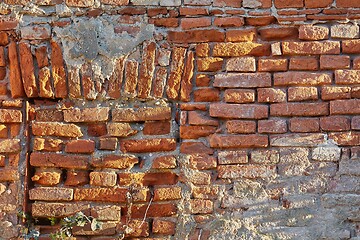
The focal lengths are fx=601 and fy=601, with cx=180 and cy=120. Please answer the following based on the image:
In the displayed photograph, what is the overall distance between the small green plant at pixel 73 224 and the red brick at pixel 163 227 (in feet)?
0.92

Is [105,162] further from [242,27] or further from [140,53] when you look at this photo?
[242,27]

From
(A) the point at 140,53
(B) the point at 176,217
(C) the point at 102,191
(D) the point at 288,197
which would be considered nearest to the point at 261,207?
(D) the point at 288,197

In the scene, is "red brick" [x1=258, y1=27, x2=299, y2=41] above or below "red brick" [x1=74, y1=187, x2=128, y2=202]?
above

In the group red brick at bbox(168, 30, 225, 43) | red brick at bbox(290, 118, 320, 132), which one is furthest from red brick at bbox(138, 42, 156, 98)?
red brick at bbox(290, 118, 320, 132)

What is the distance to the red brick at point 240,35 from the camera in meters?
3.14

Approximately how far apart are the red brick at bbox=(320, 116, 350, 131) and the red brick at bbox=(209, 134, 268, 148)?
1.01 feet

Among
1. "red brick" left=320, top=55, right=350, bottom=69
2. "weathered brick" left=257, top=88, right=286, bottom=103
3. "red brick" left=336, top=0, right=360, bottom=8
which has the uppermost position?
"red brick" left=336, top=0, right=360, bottom=8

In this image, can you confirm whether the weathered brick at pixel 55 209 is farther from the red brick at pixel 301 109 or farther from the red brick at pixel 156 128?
the red brick at pixel 301 109

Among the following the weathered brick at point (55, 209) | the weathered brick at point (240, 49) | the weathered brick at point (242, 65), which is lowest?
the weathered brick at point (55, 209)

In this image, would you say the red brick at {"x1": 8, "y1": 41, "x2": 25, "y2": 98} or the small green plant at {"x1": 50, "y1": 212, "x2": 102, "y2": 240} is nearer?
the small green plant at {"x1": 50, "y1": 212, "x2": 102, "y2": 240}

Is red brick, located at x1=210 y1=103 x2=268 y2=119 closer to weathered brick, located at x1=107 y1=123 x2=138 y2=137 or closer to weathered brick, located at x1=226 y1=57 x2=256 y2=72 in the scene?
weathered brick, located at x1=226 y1=57 x2=256 y2=72

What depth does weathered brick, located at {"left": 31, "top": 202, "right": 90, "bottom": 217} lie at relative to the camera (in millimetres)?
3111

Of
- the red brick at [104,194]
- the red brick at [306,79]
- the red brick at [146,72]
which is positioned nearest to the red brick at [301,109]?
the red brick at [306,79]

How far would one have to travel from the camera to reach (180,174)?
10.2 ft
